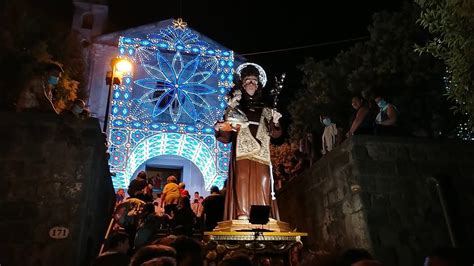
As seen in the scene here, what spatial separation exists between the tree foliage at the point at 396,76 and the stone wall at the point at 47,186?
296 inches

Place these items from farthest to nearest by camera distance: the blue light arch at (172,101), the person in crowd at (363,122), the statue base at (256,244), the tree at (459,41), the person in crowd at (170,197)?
the blue light arch at (172,101) < the person in crowd at (170,197) < the person in crowd at (363,122) < the tree at (459,41) < the statue base at (256,244)

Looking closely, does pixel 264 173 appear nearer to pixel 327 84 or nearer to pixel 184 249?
pixel 184 249

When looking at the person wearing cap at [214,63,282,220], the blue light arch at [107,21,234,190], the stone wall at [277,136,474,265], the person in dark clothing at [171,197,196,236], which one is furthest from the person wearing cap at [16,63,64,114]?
the blue light arch at [107,21,234,190]

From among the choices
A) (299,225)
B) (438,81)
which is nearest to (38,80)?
(299,225)

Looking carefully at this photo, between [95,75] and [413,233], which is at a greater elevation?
[95,75]

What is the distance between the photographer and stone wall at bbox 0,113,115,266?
16.9ft

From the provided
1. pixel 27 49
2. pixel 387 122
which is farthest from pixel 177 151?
pixel 387 122

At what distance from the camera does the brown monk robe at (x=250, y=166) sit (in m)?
6.33

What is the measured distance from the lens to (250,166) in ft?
21.4

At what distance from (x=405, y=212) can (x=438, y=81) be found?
7148mm

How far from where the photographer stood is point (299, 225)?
8539 mm

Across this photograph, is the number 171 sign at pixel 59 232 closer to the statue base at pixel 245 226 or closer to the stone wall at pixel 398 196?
the statue base at pixel 245 226

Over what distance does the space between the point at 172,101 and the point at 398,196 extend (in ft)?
42.6

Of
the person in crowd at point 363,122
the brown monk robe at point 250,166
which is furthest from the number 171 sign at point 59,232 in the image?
the person in crowd at point 363,122
